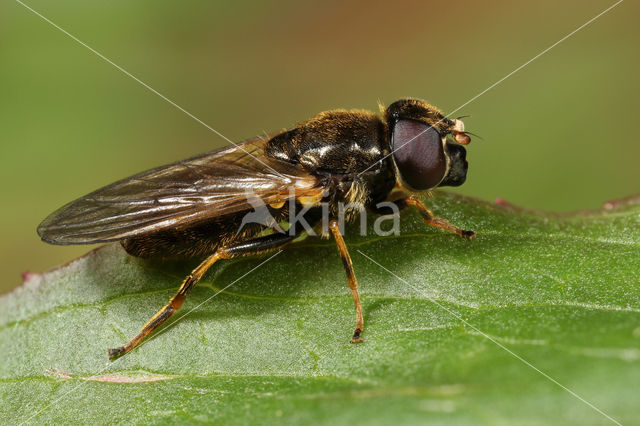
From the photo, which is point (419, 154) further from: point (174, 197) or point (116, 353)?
point (116, 353)

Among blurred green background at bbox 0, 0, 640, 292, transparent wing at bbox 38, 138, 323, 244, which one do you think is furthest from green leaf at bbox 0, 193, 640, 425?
blurred green background at bbox 0, 0, 640, 292

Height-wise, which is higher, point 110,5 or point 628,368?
point 110,5

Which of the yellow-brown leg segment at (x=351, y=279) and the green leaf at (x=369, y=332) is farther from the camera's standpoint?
the yellow-brown leg segment at (x=351, y=279)

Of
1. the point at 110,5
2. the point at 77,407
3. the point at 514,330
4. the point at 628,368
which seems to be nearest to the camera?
the point at 628,368

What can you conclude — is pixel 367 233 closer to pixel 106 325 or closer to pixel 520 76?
pixel 106 325

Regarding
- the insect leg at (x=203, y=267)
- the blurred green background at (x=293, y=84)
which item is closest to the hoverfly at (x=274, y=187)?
the insect leg at (x=203, y=267)

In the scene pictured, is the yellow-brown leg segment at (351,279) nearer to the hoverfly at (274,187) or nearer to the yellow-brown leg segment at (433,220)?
the hoverfly at (274,187)

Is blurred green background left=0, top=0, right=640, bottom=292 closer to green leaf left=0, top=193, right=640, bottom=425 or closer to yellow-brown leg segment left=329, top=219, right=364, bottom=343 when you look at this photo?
green leaf left=0, top=193, right=640, bottom=425

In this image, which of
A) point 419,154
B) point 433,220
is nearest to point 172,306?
point 433,220

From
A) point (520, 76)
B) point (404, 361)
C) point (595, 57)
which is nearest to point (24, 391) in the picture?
point (404, 361)
